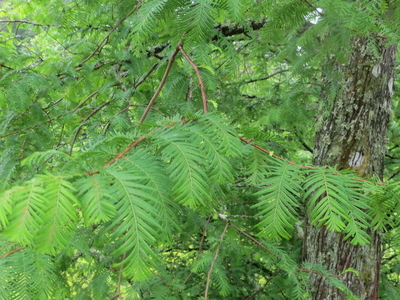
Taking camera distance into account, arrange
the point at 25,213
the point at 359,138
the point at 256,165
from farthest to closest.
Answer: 1. the point at 359,138
2. the point at 256,165
3. the point at 25,213

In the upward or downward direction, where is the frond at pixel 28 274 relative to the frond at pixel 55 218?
downward

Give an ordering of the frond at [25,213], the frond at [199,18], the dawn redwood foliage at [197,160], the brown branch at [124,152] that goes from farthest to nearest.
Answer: the frond at [199,18], the brown branch at [124,152], the dawn redwood foliage at [197,160], the frond at [25,213]

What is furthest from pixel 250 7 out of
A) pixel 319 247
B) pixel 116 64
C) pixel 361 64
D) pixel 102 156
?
pixel 319 247

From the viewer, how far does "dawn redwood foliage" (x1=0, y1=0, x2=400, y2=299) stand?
576 millimetres

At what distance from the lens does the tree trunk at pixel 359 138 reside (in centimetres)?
196

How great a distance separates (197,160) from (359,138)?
1.76m

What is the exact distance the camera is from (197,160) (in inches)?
26.2

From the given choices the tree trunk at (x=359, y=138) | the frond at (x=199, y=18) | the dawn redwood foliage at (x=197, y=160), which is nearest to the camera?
the dawn redwood foliage at (x=197, y=160)

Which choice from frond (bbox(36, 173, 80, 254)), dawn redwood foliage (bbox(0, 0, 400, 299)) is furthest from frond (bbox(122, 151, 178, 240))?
frond (bbox(36, 173, 80, 254))

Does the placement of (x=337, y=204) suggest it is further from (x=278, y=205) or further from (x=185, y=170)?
(x=185, y=170)

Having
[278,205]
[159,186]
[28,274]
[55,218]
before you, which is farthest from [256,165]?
[28,274]

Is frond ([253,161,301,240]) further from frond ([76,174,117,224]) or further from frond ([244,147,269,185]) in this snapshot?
frond ([76,174,117,224])

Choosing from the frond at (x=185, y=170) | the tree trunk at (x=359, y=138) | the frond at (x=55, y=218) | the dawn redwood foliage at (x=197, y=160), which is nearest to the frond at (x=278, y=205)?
the dawn redwood foliage at (x=197, y=160)

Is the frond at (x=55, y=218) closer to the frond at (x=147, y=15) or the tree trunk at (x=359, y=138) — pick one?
the frond at (x=147, y=15)
